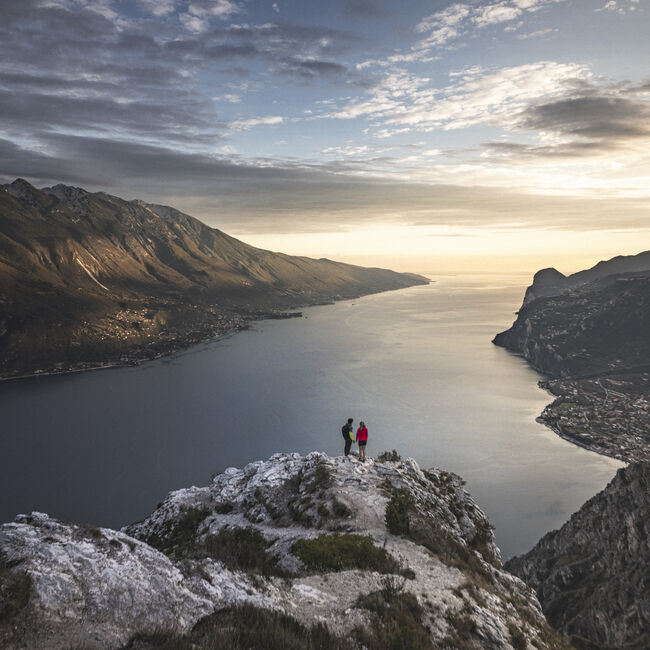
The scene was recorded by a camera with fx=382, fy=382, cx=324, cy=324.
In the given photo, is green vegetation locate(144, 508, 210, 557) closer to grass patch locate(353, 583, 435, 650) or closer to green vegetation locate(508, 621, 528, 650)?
grass patch locate(353, 583, 435, 650)

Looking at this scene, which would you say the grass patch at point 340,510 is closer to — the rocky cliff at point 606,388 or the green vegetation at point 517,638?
the green vegetation at point 517,638

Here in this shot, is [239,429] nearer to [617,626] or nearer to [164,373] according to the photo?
[164,373]

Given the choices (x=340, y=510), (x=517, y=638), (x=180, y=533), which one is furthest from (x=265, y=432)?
(x=517, y=638)

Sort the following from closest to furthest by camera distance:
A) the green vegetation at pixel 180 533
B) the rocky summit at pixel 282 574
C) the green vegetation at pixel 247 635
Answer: the green vegetation at pixel 247 635
the rocky summit at pixel 282 574
the green vegetation at pixel 180 533

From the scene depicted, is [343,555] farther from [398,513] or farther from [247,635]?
[247,635]

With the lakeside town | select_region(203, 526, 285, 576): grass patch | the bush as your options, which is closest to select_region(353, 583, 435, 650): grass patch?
select_region(203, 526, 285, 576): grass patch

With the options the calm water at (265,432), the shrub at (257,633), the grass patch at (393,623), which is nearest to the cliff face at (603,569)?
the calm water at (265,432)

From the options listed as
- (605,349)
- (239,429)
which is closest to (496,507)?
(239,429)
